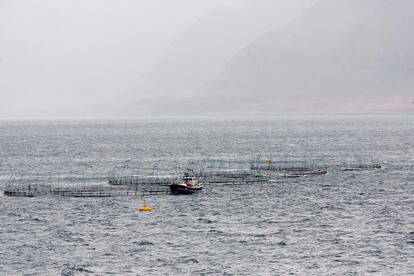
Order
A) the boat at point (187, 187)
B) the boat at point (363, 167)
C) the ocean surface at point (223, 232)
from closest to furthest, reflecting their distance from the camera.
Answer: the ocean surface at point (223, 232)
the boat at point (187, 187)
the boat at point (363, 167)

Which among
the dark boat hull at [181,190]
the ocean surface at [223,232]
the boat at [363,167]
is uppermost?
the boat at [363,167]

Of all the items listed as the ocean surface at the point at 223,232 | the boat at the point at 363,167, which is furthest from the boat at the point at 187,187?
the boat at the point at 363,167

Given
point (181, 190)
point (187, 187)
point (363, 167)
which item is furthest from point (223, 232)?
point (363, 167)

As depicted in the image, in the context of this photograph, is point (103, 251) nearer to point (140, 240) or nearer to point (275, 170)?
point (140, 240)

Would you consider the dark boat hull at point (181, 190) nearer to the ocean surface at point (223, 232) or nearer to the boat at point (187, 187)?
the boat at point (187, 187)

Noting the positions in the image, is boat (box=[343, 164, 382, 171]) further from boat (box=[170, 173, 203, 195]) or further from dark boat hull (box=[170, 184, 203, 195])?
dark boat hull (box=[170, 184, 203, 195])

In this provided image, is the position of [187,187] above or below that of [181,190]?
above

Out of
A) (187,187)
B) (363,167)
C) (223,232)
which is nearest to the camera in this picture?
(223,232)

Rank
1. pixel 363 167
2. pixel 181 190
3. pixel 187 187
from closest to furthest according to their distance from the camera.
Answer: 1. pixel 181 190
2. pixel 187 187
3. pixel 363 167

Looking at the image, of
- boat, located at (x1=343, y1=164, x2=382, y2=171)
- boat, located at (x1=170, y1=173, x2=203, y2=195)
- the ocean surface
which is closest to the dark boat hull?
boat, located at (x1=170, y1=173, x2=203, y2=195)

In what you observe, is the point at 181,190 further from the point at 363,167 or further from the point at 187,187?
the point at 363,167

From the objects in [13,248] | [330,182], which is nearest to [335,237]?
[13,248]

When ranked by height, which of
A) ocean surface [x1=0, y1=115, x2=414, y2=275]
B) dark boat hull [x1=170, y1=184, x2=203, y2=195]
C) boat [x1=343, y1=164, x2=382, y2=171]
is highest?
boat [x1=343, y1=164, x2=382, y2=171]

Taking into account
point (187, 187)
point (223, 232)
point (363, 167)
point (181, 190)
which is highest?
point (363, 167)
